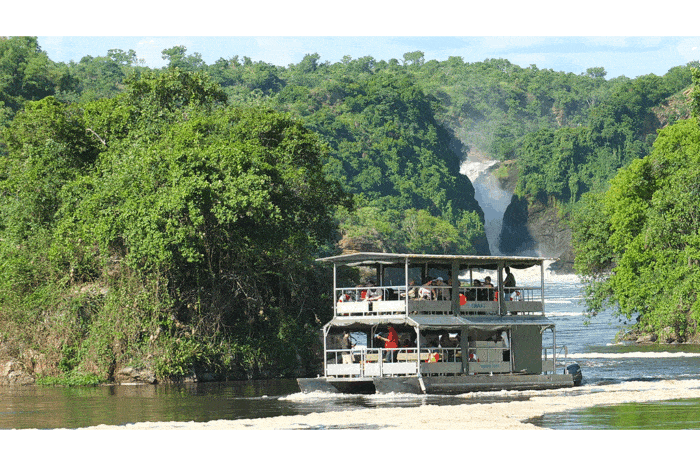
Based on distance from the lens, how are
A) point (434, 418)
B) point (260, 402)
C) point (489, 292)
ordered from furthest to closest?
point (489, 292)
point (260, 402)
point (434, 418)

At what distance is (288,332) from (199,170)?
8006 millimetres

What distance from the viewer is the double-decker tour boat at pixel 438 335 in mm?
31391

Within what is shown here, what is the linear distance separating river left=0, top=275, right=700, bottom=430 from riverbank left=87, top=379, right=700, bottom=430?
0.89m

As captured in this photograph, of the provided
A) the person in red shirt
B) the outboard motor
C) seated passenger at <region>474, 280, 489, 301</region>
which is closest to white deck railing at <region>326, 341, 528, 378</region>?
the person in red shirt

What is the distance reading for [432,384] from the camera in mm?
30859

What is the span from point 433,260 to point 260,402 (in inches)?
265

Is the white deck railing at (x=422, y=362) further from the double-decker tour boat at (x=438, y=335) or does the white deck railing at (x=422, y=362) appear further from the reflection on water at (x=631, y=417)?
the reflection on water at (x=631, y=417)

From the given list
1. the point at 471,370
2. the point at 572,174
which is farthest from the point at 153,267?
the point at 572,174

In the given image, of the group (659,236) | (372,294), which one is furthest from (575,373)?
(659,236)

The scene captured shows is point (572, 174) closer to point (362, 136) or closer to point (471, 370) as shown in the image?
point (362, 136)

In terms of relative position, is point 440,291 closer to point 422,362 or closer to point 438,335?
point 438,335

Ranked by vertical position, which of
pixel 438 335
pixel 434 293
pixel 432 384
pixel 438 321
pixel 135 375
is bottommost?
pixel 432 384

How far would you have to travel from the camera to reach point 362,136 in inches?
6649

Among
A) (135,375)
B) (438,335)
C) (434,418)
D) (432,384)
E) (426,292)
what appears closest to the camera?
(434,418)
